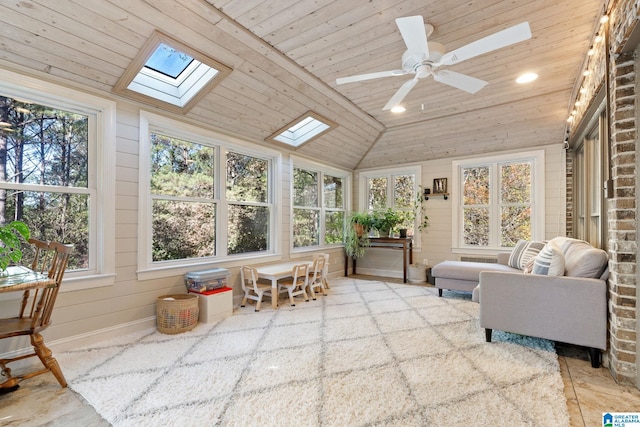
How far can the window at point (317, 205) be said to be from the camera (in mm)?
5684

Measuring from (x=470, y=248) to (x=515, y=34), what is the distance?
14.4ft

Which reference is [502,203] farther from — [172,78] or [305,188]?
[172,78]

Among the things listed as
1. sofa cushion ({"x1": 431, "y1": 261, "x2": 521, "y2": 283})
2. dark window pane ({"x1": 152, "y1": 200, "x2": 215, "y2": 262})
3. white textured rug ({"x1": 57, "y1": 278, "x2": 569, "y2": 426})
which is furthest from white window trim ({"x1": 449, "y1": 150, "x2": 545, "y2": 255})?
dark window pane ({"x1": 152, "y1": 200, "x2": 215, "y2": 262})

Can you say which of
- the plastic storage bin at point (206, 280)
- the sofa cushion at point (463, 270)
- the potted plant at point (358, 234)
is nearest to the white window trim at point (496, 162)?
the sofa cushion at point (463, 270)

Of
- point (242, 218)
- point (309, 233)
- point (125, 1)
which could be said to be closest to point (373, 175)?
point (309, 233)

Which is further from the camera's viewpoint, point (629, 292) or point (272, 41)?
point (272, 41)

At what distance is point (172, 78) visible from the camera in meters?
3.56

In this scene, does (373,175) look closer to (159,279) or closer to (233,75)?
(233,75)

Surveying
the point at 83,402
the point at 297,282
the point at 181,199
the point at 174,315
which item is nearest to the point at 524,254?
the point at 297,282

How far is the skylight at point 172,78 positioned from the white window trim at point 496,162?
447 centimetres

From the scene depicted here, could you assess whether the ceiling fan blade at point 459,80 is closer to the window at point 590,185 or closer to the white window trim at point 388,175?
the window at point 590,185

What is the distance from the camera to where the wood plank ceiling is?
97.5 inches

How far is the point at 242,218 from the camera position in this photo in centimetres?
462

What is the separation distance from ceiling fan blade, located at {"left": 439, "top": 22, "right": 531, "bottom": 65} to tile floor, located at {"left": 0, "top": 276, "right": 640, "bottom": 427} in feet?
7.64
